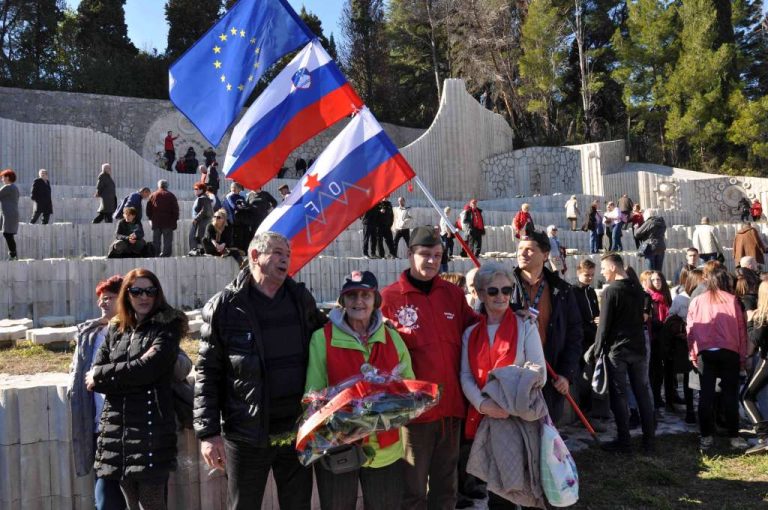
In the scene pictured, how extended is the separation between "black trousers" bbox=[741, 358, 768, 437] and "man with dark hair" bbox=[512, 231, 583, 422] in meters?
2.38

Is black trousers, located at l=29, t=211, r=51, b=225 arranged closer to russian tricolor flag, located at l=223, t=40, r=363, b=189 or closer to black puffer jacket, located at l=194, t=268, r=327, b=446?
russian tricolor flag, located at l=223, t=40, r=363, b=189

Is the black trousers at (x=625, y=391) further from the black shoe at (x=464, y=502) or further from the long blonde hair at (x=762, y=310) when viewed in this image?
the black shoe at (x=464, y=502)

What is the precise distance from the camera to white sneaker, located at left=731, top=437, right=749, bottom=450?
213 inches

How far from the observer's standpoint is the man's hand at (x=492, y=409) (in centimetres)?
321

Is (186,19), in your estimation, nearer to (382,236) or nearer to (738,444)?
(382,236)

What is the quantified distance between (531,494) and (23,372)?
4.56 meters

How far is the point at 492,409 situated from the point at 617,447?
2.68 meters

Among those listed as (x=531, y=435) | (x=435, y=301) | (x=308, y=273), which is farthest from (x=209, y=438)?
(x=308, y=273)

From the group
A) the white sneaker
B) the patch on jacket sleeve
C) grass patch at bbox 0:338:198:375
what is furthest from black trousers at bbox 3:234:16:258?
the white sneaker

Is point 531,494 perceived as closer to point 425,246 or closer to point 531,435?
point 531,435

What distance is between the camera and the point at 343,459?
2955 millimetres

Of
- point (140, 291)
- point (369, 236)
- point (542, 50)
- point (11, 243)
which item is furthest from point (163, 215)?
point (542, 50)

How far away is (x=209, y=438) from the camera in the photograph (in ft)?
9.73

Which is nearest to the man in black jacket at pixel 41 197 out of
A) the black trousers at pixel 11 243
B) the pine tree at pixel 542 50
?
the black trousers at pixel 11 243
